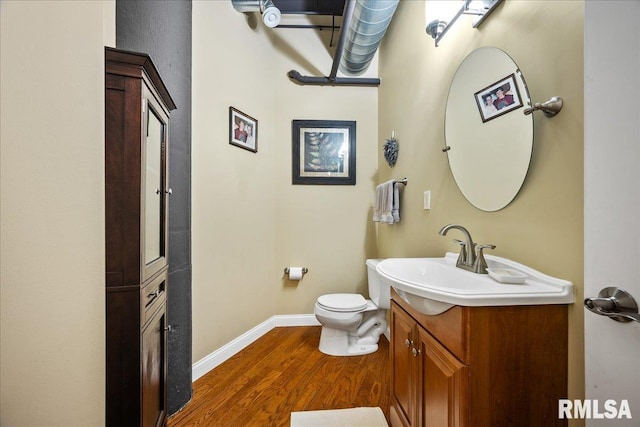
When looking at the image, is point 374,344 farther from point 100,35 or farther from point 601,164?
point 100,35

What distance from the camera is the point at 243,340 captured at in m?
2.19

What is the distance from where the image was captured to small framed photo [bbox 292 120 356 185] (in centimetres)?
267

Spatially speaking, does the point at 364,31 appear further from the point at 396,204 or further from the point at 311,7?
the point at 396,204

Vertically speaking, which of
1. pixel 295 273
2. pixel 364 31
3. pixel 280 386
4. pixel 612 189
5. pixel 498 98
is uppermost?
pixel 364 31

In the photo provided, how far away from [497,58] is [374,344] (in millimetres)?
2089

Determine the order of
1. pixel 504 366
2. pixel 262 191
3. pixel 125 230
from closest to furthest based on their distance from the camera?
1. pixel 504 366
2. pixel 125 230
3. pixel 262 191

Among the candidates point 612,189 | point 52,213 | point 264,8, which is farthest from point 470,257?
point 264,8

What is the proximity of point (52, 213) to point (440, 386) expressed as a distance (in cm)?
137

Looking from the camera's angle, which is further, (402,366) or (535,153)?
(402,366)

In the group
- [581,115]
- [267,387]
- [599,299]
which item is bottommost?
[267,387]

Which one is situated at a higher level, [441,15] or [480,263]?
[441,15]

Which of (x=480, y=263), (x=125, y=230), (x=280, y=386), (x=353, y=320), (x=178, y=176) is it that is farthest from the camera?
(x=353, y=320)

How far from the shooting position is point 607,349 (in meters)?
0.56

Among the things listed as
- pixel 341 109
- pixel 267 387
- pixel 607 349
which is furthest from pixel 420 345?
pixel 341 109
